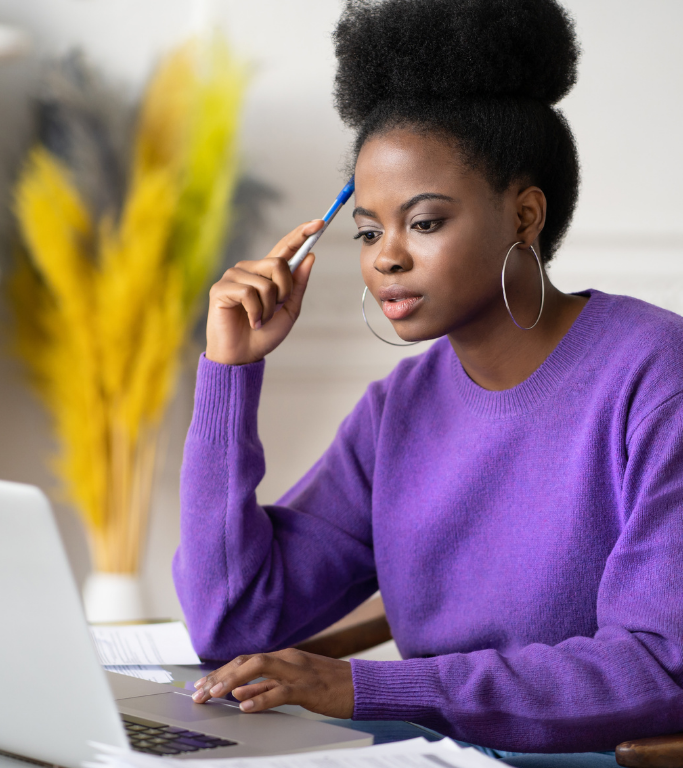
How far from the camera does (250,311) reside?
42.8 inches

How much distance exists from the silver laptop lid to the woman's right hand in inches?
23.0

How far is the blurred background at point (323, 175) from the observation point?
218cm

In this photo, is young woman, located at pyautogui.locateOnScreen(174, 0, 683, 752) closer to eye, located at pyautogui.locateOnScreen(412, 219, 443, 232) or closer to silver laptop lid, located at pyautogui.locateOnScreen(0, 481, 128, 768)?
eye, located at pyautogui.locateOnScreen(412, 219, 443, 232)

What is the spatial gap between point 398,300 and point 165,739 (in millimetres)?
537

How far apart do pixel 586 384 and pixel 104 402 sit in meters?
1.25

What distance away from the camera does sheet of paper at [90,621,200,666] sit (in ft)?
3.23

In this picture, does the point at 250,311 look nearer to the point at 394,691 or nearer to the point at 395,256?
the point at 395,256

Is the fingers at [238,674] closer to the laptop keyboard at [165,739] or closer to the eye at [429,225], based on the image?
the laptop keyboard at [165,739]

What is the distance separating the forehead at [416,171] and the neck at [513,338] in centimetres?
16

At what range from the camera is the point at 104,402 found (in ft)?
6.42

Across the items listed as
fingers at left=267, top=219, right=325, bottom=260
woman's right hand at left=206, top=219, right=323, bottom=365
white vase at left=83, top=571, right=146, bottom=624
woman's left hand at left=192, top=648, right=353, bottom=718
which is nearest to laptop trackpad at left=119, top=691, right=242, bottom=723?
woman's left hand at left=192, top=648, right=353, bottom=718

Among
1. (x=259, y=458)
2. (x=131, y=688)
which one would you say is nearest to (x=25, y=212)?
(x=259, y=458)

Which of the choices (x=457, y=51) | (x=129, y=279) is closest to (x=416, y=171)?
(x=457, y=51)

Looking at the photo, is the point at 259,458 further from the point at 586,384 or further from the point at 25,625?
the point at 25,625
